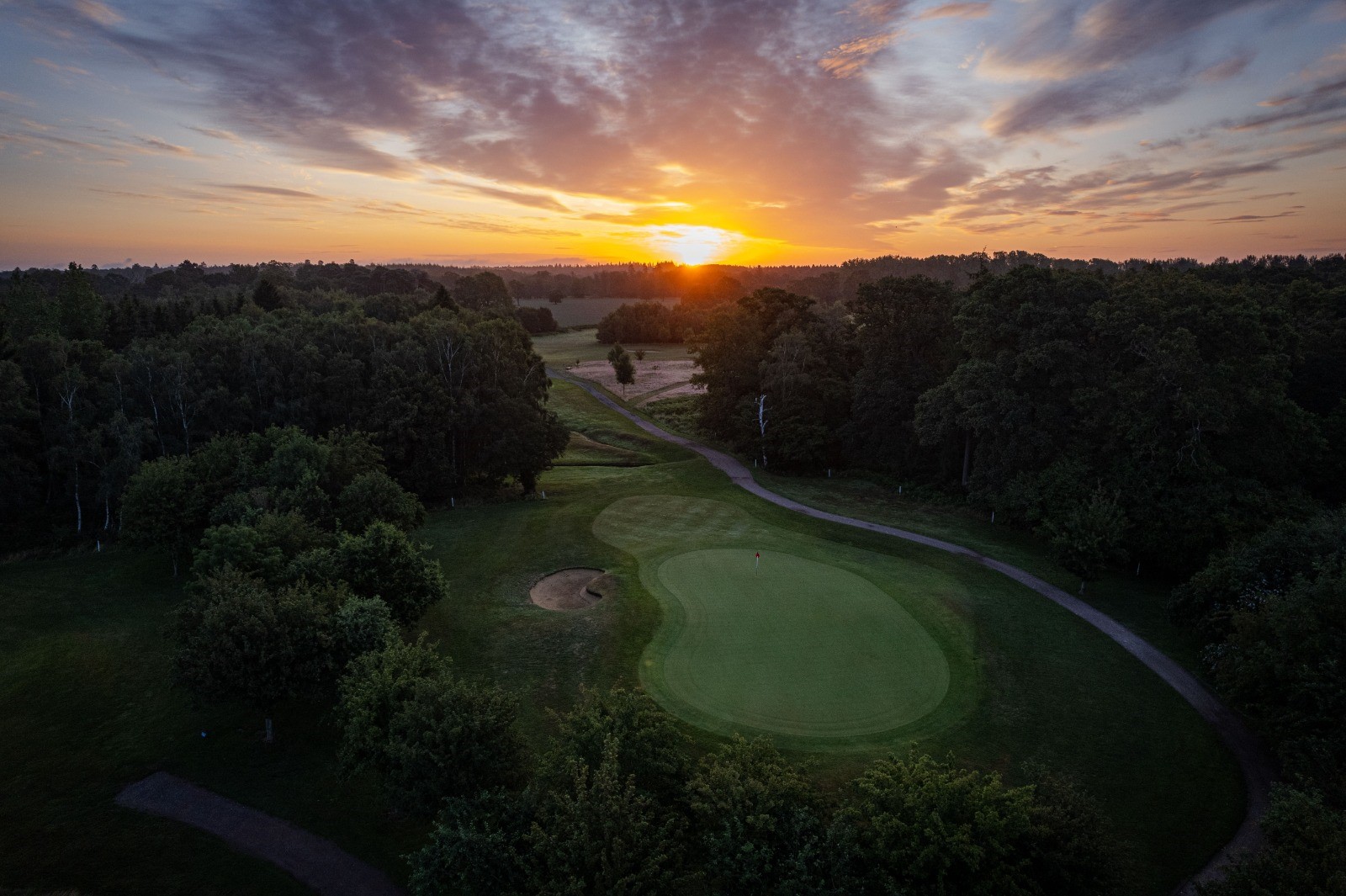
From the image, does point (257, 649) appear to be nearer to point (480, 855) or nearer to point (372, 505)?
point (480, 855)

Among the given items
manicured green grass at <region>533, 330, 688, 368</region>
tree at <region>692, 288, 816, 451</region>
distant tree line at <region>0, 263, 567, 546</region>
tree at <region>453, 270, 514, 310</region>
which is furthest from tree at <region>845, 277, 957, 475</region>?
tree at <region>453, 270, 514, 310</region>

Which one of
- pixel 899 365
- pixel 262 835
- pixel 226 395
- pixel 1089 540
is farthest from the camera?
pixel 899 365

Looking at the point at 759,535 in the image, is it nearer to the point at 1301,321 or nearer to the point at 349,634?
the point at 349,634

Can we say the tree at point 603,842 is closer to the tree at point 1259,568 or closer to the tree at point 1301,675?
the tree at point 1301,675

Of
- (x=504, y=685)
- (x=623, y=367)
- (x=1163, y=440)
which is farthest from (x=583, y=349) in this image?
(x=504, y=685)

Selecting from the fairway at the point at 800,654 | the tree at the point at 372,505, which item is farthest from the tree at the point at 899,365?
the tree at the point at 372,505

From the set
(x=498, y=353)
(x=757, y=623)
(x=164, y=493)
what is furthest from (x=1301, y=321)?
(x=164, y=493)

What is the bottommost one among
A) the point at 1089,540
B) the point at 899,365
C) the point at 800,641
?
the point at 800,641
